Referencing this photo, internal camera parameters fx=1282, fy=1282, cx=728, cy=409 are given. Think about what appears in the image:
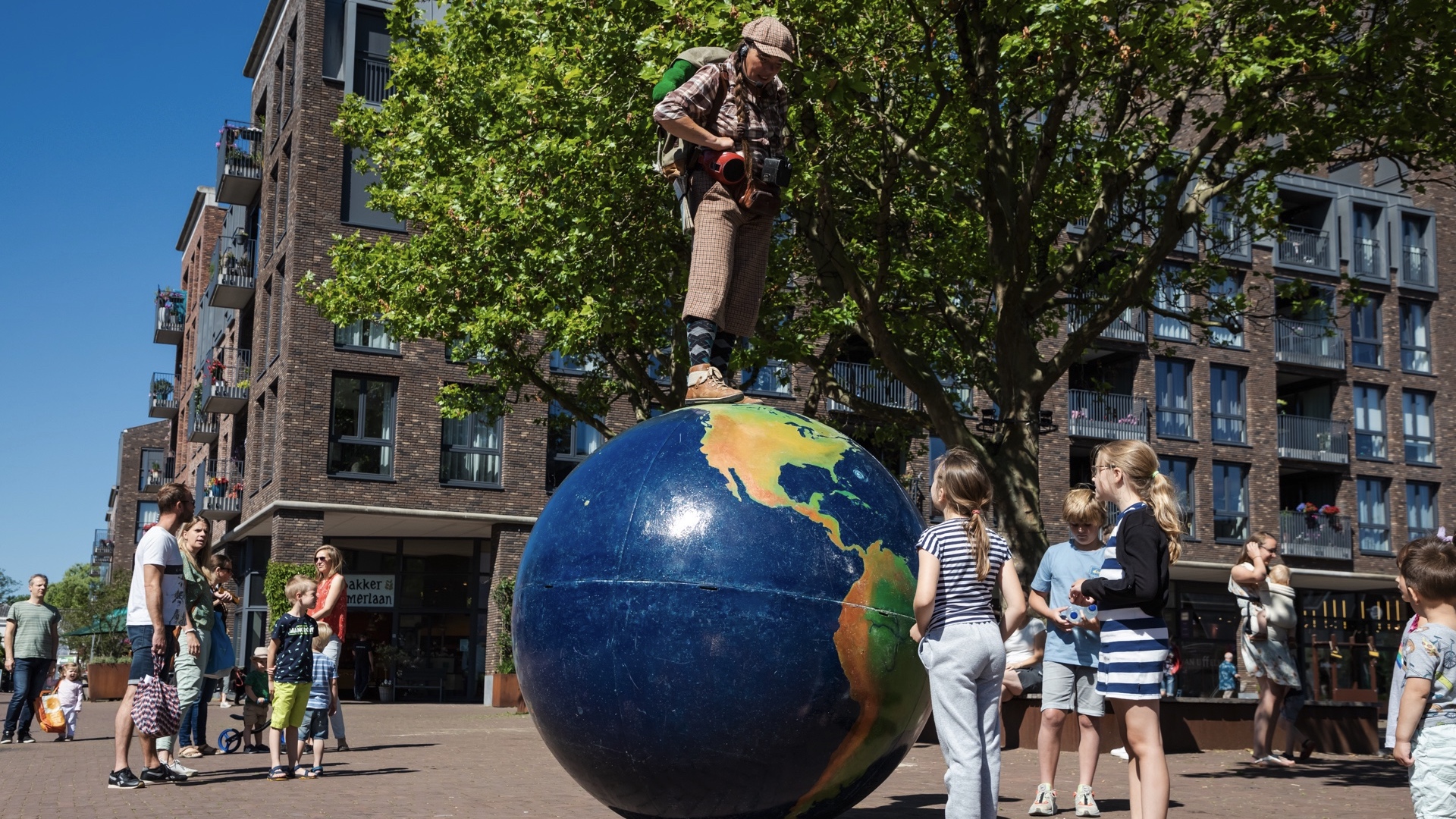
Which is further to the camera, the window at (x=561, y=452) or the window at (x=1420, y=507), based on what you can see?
the window at (x=1420, y=507)

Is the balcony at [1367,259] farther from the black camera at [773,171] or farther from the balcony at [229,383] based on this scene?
the black camera at [773,171]

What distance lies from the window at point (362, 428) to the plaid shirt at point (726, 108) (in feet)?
85.4

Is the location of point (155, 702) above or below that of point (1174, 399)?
below

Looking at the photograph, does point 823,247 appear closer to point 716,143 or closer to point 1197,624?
point 716,143

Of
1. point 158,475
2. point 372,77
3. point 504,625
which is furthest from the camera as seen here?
point 158,475

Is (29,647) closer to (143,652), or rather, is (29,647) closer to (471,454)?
(143,652)

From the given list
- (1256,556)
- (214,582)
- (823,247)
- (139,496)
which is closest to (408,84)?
(823,247)

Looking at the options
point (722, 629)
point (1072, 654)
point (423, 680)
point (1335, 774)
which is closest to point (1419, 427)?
point (423, 680)

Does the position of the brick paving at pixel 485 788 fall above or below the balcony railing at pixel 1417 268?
below

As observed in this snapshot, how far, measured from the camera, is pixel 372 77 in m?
32.8

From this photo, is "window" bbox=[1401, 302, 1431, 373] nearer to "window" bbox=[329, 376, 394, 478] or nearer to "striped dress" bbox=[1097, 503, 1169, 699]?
"window" bbox=[329, 376, 394, 478]

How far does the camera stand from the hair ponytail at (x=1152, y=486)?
569 centimetres

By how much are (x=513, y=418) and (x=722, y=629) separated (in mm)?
27501

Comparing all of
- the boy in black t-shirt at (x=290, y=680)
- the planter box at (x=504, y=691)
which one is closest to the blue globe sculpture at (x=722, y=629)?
the boy in black t-shirt at (x=290, y=680)
